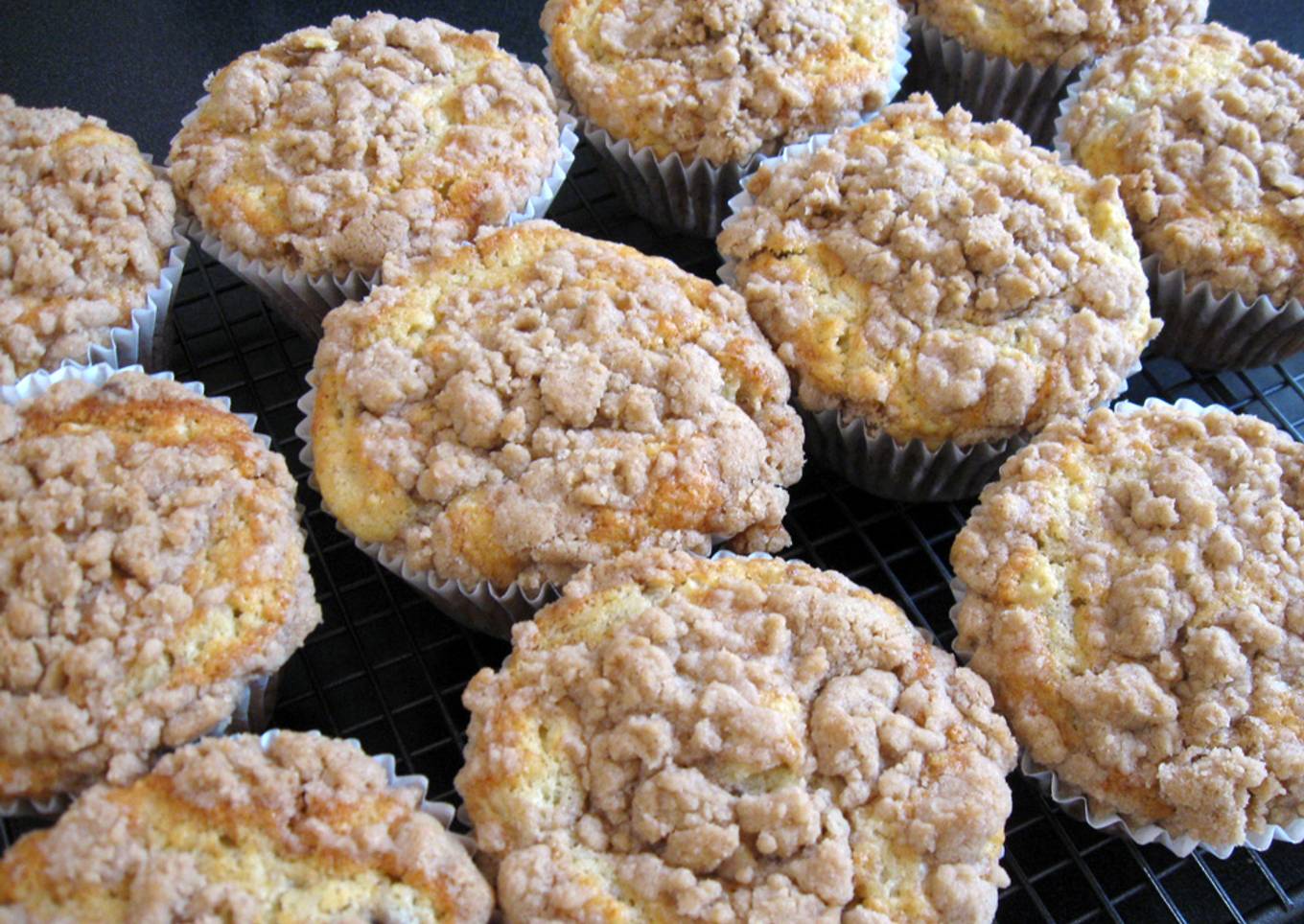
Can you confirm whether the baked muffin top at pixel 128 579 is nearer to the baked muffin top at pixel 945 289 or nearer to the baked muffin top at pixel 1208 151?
the baked muffin top at pixel 945 289

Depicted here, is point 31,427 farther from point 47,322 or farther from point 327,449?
point 327,449

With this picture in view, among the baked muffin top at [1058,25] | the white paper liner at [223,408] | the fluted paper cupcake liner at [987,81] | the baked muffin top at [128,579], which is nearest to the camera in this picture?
the baked muffin top at [128,579]

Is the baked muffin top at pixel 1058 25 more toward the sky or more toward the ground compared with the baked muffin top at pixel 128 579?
more toward the sky

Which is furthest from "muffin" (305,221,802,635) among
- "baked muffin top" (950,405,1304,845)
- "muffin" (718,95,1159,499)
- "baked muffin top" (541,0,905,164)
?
"baked muffin top" (541,0,905,164)

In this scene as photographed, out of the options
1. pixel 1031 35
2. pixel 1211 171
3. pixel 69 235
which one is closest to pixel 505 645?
pixel 69 235

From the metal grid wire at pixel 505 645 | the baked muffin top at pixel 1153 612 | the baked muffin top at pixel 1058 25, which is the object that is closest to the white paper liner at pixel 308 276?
the metal grid wire at pixel 505 645

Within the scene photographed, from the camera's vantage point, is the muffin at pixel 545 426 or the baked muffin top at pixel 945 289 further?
the baked muffin top at pixel 945 289
